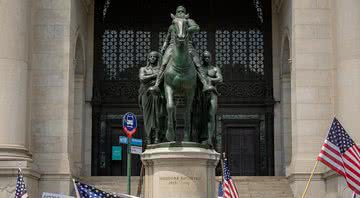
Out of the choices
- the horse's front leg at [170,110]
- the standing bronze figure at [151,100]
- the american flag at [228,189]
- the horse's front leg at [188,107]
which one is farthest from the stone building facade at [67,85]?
the horse's front leg at [170,110]

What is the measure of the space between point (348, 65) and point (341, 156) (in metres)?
11.9

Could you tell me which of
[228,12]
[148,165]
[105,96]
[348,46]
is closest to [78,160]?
[105,96]

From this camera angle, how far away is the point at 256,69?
35.6m

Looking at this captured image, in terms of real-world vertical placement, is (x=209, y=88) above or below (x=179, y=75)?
below

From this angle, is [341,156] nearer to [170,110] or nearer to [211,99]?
[211,99]

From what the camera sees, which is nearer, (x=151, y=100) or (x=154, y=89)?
(x=154, y=89)

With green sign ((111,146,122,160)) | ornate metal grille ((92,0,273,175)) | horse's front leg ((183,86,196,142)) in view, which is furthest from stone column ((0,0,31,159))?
horse's front leg ((183,86,196,142))

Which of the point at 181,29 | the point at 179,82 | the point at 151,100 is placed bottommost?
the point at 151,100

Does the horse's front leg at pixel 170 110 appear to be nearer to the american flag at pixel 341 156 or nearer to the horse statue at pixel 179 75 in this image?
the horse statue at pixel 179 75

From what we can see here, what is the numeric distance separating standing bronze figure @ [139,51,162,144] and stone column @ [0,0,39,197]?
9089mm

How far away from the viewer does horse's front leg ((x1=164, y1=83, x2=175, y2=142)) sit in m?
17.0

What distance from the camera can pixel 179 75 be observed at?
17047 millimetres

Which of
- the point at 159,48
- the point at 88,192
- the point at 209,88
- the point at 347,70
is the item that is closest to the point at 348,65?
the point at 347,70

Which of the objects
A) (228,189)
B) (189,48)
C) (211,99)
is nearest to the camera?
(189,48)
